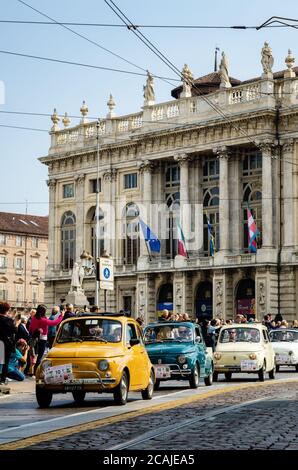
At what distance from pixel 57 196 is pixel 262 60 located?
20.9 metres

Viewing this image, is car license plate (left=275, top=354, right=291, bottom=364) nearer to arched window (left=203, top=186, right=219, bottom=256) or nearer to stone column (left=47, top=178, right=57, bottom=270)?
arched window (left=203, top=186, right=219, bottom=256)

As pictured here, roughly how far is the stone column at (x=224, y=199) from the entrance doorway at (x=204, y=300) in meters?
3.14

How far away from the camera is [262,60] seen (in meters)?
61.5

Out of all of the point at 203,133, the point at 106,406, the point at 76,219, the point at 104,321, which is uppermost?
the point at 203,133

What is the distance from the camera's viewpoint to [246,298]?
62188mm

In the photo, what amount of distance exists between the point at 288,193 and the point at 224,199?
4467 millimetres

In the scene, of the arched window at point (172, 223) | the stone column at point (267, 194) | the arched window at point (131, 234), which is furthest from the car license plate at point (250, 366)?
the arched window at point (131, 234)

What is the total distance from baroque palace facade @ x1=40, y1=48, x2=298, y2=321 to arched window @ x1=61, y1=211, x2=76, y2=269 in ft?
0.23

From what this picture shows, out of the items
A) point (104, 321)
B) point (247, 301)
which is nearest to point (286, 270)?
point (247, 301)

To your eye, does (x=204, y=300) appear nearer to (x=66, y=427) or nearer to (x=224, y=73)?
(x=224, y=73)

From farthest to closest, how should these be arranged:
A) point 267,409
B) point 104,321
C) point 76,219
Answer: point 76,219 → point 104,321 → point 267,409

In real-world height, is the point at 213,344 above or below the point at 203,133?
below

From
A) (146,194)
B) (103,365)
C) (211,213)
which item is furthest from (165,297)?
(103,365)

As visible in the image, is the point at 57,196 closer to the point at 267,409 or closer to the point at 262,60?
the point at 262,60
